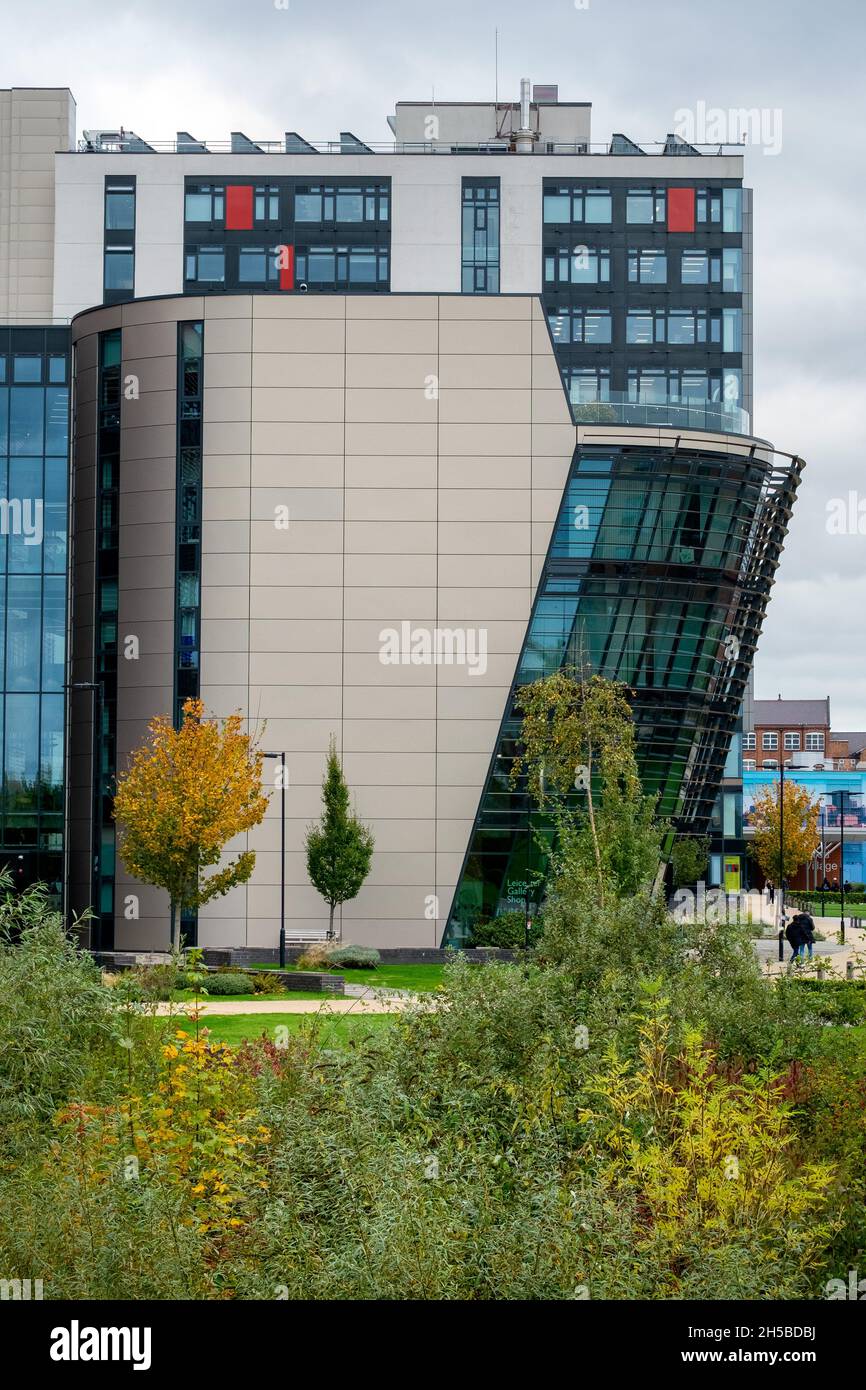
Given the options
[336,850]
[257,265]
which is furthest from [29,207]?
[336,850]

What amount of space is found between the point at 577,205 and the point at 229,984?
181 ft

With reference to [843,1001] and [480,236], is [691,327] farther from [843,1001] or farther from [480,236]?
[843,1001]

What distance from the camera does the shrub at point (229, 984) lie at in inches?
1309

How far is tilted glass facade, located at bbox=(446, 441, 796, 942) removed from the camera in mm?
47812

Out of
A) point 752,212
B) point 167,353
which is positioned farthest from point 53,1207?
point 752,212

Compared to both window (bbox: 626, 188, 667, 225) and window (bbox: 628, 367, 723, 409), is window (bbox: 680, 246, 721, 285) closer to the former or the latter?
window (bbox: 626, 188, 667, 225)

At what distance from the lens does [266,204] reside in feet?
249

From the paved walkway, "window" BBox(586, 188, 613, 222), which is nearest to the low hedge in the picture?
the paved walkway

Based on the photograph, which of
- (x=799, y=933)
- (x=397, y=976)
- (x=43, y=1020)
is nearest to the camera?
(x=43, y=1020)

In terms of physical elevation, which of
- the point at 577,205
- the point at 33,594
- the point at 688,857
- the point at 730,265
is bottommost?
the point at 688,857

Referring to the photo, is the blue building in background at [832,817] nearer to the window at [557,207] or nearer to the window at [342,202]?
the window at [557,207]

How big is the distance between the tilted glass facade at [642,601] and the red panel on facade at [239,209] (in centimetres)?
3500

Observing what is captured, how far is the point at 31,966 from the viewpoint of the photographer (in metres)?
14.8

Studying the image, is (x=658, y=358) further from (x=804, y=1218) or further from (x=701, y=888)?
(x=804, y=1218)
